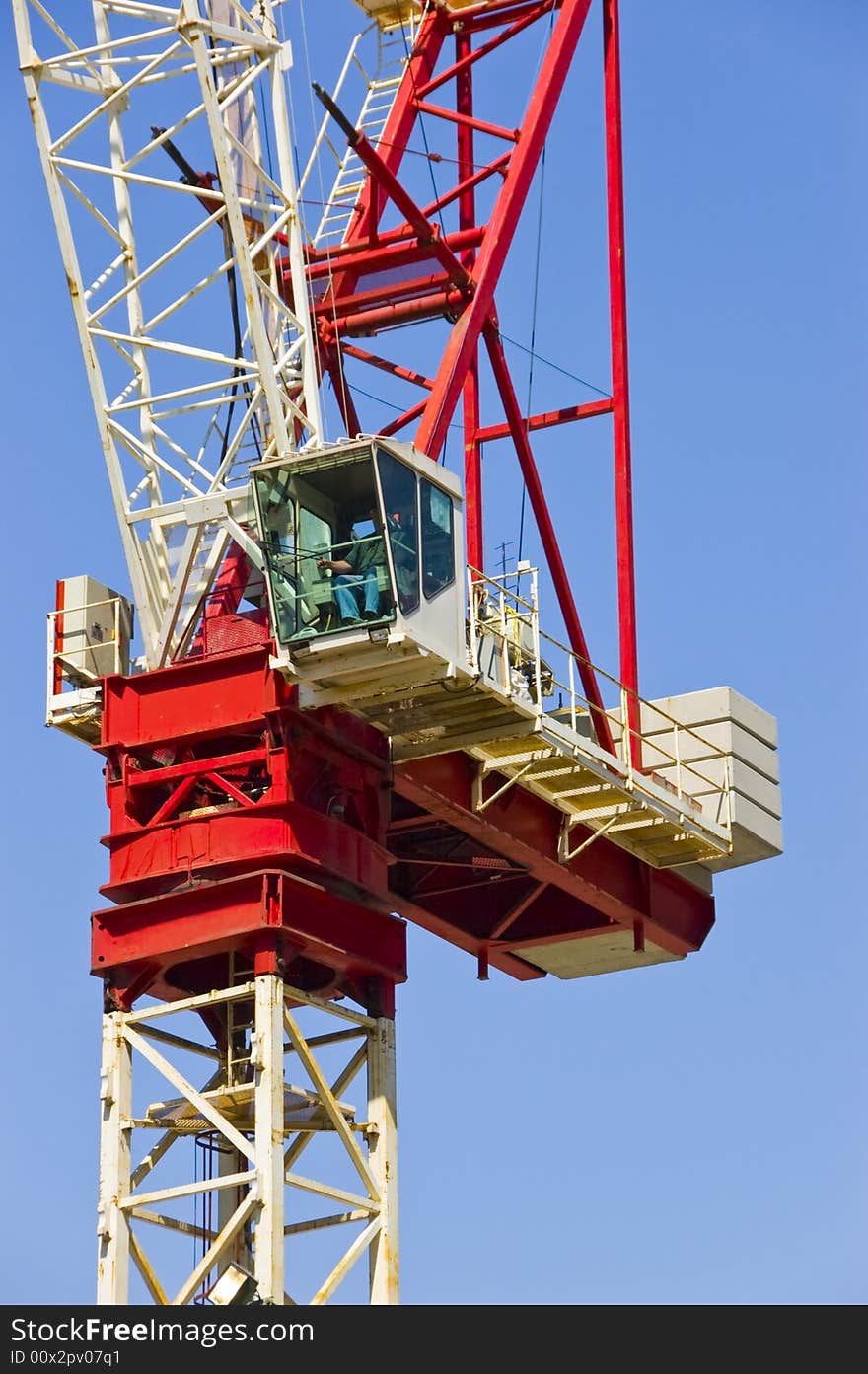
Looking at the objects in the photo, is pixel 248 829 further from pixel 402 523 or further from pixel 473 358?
pixel 473 358

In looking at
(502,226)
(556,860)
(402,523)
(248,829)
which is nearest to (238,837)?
(248,829)

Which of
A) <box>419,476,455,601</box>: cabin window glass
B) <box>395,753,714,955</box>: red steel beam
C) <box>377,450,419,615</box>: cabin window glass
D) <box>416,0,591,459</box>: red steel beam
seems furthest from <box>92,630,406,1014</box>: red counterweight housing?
<box>416,0,591,459</box>: red steel beam

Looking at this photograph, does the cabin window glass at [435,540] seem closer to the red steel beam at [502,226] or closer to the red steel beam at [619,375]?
the red steel beam at [502,226]

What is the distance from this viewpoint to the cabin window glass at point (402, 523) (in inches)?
2301

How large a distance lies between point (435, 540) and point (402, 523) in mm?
764

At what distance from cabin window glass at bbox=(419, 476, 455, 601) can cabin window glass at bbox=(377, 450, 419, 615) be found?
21 centimetres

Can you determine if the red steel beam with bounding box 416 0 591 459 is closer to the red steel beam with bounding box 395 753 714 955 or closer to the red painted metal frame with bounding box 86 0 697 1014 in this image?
the red painted metal frame with bounding box 86 0 697 1014

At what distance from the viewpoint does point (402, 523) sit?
59.1 meters

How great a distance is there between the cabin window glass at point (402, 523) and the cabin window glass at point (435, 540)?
21 cm

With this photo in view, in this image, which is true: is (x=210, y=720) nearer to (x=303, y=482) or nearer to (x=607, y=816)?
(x=303, y=482)

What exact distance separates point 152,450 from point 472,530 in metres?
7.12

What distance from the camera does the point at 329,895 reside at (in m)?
59.6
